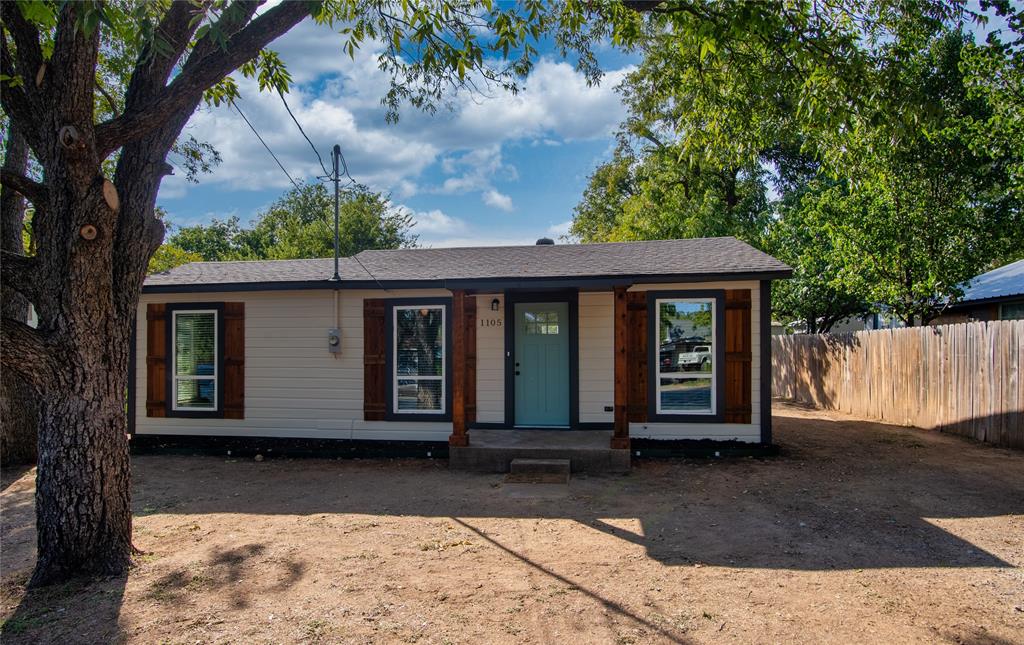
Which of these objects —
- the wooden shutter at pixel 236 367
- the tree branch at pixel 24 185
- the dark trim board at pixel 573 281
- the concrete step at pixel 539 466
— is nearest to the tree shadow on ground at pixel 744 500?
the concrete step at pixel 539 466

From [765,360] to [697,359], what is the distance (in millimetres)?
871

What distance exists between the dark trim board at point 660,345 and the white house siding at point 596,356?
53 cm

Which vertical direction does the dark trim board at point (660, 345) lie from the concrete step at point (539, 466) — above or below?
above

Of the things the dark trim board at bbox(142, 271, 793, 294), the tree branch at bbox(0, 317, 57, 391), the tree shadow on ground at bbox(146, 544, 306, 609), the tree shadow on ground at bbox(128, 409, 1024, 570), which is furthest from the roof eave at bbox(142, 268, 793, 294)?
the tree branch at bbox(0, 317, 57, 391)

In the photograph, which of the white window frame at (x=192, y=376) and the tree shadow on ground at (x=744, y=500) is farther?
the white window frame at (x=192, y=376)

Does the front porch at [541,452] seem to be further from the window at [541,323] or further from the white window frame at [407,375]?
the window at [541,323]

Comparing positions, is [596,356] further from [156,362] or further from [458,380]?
[156,362]

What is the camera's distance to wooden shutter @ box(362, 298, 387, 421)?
8.74 m

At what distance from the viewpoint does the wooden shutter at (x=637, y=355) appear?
823 centimetres

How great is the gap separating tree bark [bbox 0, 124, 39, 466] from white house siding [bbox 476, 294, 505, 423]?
630 cm

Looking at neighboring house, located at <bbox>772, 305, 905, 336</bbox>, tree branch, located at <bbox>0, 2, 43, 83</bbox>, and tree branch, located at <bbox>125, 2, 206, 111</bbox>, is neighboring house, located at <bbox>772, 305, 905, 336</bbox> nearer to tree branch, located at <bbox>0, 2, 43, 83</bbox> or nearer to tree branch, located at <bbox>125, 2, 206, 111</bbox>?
tree branch, located at <bbox>125, 2, 206, 111</bbox>

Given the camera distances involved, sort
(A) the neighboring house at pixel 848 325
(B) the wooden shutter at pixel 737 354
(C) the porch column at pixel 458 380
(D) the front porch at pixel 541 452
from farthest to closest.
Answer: (A) the neighboring house at pixel 848 325, (B) the wooden shutter at pixel 737 354, (C) the porch column at pixel 458 380, (D) the front porch at pixel 541 452

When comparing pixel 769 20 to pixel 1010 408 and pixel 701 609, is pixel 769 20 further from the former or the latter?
pixel 1010 408

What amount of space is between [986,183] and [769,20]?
10943 mm
